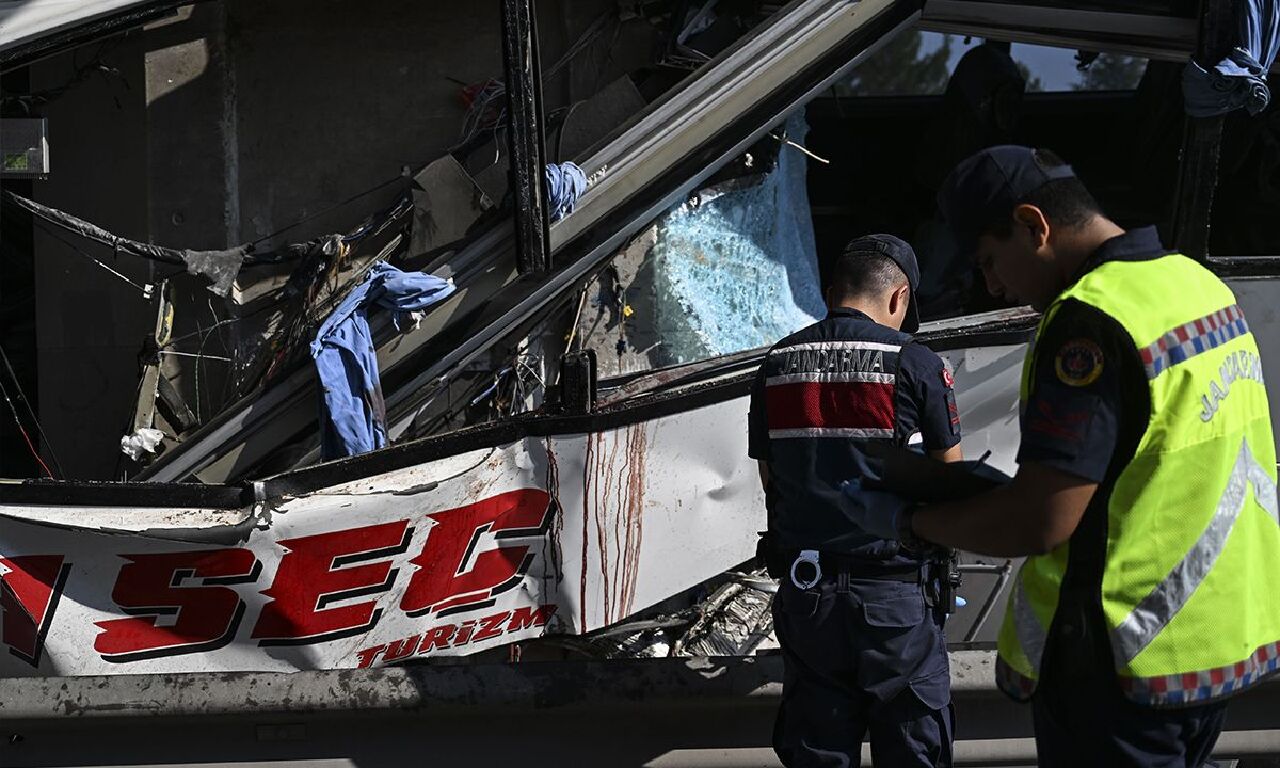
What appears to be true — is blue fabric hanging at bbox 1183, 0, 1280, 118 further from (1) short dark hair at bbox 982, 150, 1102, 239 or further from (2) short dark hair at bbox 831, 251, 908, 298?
(1) short dark hair at bbox 982, 150, 1102, 239

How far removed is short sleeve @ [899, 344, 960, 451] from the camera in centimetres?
319

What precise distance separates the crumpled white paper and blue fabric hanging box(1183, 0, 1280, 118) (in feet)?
16.3

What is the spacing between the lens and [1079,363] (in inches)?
83.4

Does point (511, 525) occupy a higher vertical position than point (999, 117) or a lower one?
lower

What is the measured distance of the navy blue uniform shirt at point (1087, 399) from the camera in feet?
6.86

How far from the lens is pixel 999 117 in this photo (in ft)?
23.3

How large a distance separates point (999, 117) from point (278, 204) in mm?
4229

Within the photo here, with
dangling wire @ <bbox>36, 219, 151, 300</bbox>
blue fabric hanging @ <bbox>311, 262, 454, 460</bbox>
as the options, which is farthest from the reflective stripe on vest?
dangling wire @ <bbox>36, 219, 151, 300</bbox>

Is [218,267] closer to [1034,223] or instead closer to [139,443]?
[139,443]

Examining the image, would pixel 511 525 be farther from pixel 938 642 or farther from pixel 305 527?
pixel 938 642

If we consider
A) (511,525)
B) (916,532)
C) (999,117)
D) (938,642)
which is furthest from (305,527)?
(999,117)

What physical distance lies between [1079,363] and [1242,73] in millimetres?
3839

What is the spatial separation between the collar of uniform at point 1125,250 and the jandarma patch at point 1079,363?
18 cm

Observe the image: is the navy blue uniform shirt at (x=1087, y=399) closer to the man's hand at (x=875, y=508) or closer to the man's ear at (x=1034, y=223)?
the man's ear at (x=1034, y=223)
